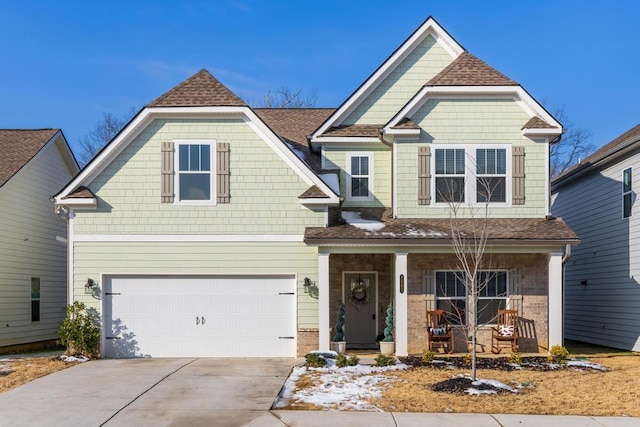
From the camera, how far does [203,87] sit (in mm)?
15953

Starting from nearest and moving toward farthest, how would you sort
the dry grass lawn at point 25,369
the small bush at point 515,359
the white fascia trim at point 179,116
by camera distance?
the dry grass lawn at point 25,369 < the small bush at point 515,359 < the white fascia trim at point 179,116

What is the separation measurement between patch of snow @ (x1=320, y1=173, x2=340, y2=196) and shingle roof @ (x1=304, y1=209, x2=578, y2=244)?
3.67ft

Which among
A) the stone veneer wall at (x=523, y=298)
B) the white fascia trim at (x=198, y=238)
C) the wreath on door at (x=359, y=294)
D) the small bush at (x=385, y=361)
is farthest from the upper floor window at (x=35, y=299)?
the small bush at (x=385, y=361)

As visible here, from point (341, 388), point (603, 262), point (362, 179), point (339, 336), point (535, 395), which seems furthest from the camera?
point (603, 262)

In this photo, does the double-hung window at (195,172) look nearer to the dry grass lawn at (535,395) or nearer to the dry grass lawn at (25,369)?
the dry grass lawn at (25,369)

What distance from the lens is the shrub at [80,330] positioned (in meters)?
15.0

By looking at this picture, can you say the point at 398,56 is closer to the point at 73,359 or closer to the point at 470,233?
the point at 470,233

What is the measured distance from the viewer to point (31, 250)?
19250 millimetres

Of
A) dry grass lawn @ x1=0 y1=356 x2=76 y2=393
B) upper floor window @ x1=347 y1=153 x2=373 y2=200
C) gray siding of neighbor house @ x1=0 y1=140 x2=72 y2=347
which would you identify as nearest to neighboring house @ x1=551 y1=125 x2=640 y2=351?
upper floor window @ x1=347 y1=153 x2=373 y2=200

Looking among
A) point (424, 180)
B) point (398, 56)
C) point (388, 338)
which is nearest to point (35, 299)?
point (388, 338)

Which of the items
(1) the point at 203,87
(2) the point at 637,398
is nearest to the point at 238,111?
(1) the point at 203,87

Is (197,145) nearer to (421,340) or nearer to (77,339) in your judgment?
(77,339)

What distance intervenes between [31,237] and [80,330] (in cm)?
549

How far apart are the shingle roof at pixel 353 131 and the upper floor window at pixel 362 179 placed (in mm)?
545
